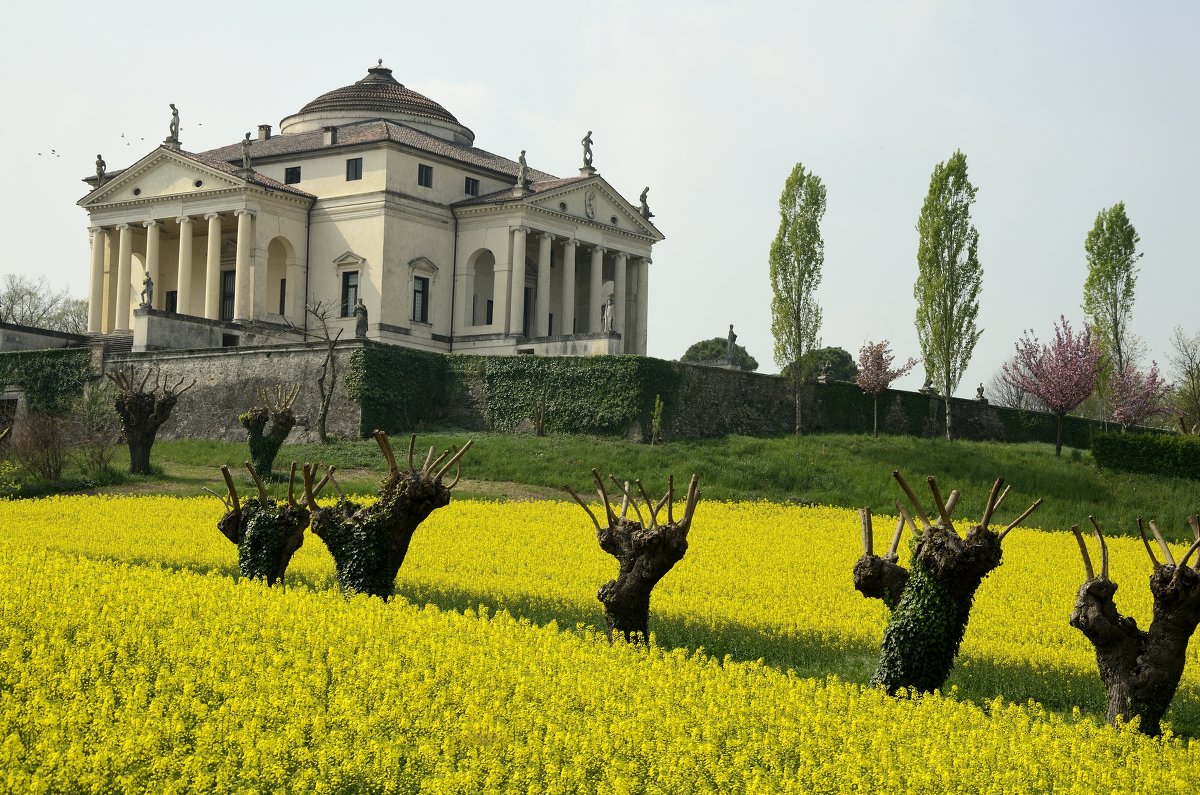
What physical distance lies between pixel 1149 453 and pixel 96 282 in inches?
1987

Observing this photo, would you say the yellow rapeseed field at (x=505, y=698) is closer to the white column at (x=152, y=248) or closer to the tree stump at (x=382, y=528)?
the tree stump at (x=382, y=528)

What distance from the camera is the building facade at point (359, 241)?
66500 mm

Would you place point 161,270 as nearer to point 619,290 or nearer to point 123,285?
point 123,285

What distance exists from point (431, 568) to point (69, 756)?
49.2ft

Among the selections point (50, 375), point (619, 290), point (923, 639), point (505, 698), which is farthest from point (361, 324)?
point (505, 698)

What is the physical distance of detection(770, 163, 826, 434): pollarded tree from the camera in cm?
5569

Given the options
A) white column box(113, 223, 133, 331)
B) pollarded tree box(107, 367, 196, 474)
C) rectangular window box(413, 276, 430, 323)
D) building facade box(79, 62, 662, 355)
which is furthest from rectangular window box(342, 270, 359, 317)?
pollarded tree box(107, 367, 196, 474)

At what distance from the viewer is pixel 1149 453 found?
46219 mm

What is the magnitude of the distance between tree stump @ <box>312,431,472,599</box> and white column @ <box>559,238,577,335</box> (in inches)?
1947

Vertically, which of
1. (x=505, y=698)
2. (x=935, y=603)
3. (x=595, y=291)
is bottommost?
(x=505, y=698)

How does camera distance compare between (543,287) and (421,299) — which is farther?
(543,287)

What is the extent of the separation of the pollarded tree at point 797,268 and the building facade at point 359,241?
35.5ft

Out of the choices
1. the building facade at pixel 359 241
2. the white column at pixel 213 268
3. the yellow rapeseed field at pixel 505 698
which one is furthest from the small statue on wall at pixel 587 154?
the yellow rapeseed field at pixel 505 698

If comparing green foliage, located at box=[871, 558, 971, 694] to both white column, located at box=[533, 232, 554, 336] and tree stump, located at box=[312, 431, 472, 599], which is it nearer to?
tree stump, located at box=[312, 431, 472, 599]
